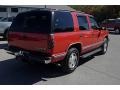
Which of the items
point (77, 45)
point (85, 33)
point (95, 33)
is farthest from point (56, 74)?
point (95, 33)

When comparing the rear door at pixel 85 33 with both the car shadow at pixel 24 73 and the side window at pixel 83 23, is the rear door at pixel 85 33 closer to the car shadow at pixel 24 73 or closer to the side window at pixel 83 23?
the side window at pixel 83 23

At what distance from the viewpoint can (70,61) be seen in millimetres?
7305

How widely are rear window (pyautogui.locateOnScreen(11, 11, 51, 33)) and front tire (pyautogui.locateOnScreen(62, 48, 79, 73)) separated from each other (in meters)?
1.19

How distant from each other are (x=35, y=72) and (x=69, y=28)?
1.74 m

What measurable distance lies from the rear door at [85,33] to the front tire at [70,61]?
A: 0.56 metres

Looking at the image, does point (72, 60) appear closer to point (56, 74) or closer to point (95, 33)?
point (56, 74)

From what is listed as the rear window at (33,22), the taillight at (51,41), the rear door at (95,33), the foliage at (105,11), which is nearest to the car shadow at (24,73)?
the taillight at (51,41)

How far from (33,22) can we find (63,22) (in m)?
0.89

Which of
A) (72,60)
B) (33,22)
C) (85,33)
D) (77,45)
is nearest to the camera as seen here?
(33,22)

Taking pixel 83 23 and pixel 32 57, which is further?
pixel 83 23

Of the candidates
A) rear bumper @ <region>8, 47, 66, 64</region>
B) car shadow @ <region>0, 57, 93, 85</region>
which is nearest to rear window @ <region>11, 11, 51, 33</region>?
rear bumper @ <region>8, 47, 66, 64</region>

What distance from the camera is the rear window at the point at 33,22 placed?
6500 mm

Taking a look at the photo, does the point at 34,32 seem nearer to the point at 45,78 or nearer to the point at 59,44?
the point at 59,44

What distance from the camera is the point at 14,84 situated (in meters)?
6.10
